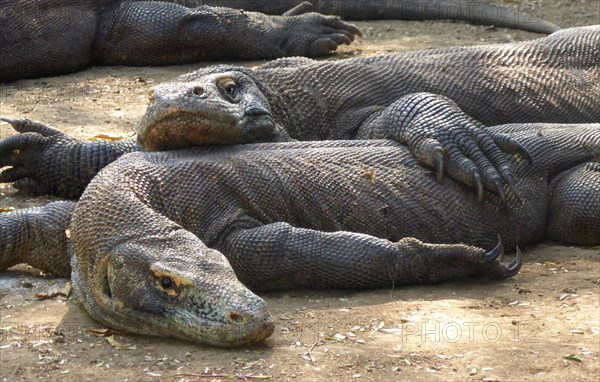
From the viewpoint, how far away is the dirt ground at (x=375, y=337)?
17.8 ft

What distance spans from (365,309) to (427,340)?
21.9 inches

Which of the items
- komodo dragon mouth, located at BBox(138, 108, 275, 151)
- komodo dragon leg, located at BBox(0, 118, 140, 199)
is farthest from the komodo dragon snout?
komodo dragon leg, located at BBox(0, 118, 140, 199)

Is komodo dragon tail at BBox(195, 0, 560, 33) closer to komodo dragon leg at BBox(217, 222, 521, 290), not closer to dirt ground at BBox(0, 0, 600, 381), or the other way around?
dirt ground at BBox(0, 0, 600, 381)

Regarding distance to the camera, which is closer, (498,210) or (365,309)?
(365,309)

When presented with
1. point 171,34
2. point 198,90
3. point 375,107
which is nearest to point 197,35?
point 171,34

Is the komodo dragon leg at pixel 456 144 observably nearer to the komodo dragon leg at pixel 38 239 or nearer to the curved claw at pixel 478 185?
the curved claw at pixel 478 185

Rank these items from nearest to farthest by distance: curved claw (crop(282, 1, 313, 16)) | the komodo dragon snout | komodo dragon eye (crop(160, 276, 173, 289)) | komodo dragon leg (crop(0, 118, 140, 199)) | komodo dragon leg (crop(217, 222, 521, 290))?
the komodo dragon snout < komodo dragon eye (crop(160, 276, 173, 289)) < komodo dragon leg (crop(217, 222, 521, 290)) < komodo dragon leg (crop(0, 118, 140, 199)) < curved claw (crop(282, 1, 313, 16))

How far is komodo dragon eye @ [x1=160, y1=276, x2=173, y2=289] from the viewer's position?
223 inches

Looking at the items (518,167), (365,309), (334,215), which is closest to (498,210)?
(518,167)

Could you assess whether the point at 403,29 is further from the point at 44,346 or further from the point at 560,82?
the point at 44,346

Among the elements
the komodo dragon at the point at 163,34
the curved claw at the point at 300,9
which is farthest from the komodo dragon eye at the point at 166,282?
the curved claw at the point at 300,9

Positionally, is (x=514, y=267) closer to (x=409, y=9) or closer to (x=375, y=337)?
(x=375, y=337)

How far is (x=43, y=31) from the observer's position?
39.3ft

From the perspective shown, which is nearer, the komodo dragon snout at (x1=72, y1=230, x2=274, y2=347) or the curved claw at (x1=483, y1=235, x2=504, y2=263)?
the komodo dragon snout at (x1=72, y1=230, x2=274, y2=347)
